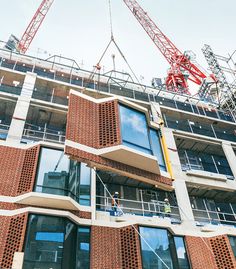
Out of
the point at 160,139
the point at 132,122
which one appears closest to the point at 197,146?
the point at 160,139

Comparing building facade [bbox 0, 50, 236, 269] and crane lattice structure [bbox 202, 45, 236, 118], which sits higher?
crane lattice structure [bbox 202, 45, 236, 118]

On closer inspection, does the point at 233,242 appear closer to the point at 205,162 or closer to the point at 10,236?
the point at 205,162

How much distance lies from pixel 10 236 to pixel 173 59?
159ft

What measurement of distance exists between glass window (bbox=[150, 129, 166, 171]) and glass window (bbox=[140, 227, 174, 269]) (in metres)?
4.17

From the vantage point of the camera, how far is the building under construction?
1460 centimetres

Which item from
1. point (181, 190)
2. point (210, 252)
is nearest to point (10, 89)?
point (181, 190)

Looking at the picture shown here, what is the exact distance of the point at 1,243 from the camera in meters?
13.8

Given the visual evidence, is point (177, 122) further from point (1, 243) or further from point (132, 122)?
point (1, 243)

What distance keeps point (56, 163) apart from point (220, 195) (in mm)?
16498

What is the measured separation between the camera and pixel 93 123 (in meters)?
16.2

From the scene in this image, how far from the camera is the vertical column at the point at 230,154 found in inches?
1053

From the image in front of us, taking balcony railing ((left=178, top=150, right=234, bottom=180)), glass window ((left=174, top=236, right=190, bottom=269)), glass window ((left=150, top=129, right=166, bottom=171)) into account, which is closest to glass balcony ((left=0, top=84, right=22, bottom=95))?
glass window ((left=150, top=129, right=166, bottom=171))

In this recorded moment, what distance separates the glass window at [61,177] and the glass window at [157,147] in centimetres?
494

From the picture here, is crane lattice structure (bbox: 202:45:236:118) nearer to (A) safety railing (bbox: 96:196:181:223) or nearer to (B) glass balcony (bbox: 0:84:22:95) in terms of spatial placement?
(A) safety railing (bbox: 96:196:181:223)
